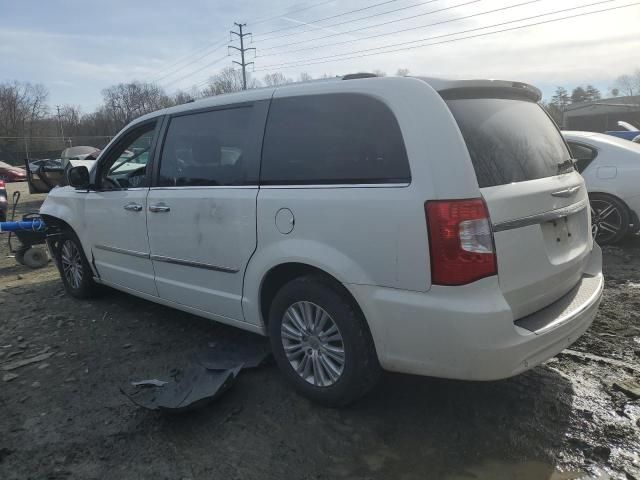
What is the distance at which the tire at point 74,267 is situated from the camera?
5.25 m

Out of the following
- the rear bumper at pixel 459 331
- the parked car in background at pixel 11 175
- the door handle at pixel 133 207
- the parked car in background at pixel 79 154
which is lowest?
the parked car in background at pixel 11 175

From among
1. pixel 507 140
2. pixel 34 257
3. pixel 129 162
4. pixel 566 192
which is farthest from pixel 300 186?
pixel 34 257

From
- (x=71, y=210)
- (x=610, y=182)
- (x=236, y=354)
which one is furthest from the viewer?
(x=610, y=182)

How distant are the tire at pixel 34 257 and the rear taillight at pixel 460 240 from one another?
681 cm

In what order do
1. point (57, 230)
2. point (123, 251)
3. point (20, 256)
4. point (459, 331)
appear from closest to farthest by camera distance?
point (459, 331), point (123, 251), point (57, 230), point (20, 256)

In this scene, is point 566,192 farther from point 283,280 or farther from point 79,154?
point 79,154

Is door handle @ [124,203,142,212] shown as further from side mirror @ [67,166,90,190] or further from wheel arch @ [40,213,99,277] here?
wheel arch @ [40,213,99,277]

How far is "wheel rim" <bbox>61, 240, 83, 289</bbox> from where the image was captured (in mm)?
5379

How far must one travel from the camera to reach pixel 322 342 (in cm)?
298

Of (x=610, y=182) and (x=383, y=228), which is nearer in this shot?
(x=383, y=228)

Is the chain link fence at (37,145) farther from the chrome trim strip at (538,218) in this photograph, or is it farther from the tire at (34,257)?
the chrome trim strip at (538,218)

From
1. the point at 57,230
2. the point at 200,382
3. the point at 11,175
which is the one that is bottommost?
the point at 11,175

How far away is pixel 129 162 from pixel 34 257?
374cm

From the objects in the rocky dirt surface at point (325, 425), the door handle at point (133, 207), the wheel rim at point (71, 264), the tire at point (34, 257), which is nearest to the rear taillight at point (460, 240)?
the rocky dirt surface at point (325, 425)
